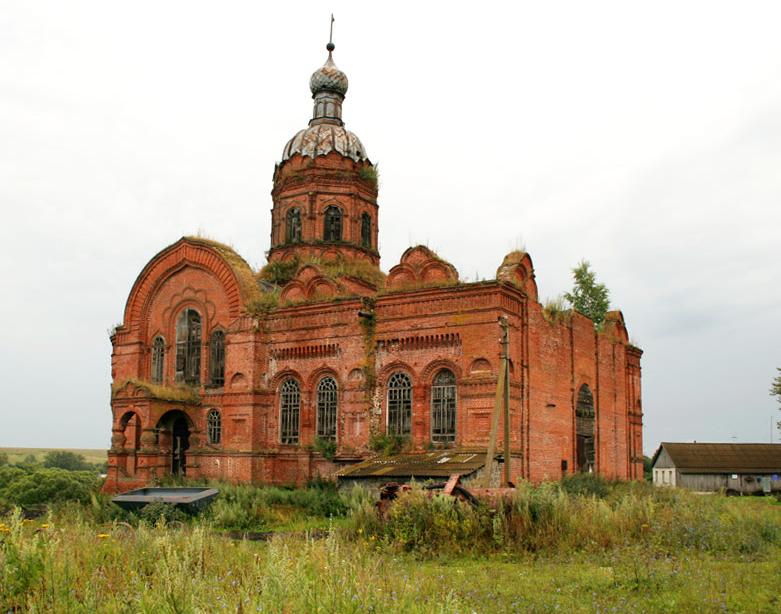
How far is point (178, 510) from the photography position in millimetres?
16844

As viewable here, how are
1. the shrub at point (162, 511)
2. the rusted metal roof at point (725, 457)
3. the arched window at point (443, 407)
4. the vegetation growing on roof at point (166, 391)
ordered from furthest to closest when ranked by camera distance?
the rusted metal roof at point (725, 457)
the vegetation growing on roof at point (166, 391)
the arched window at point (443, 407)
the shrub at point (162, 511)

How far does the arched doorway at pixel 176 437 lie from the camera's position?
83.2ft

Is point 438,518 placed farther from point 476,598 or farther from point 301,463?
point 301,463

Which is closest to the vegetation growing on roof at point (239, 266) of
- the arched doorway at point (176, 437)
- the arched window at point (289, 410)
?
the arched window at point (289, 410)

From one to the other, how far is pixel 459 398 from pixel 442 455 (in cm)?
158

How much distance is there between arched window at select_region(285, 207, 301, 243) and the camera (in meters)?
28.7

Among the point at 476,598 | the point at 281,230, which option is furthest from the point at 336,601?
the point at 281,230

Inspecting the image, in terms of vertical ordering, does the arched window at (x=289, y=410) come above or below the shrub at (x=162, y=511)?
above

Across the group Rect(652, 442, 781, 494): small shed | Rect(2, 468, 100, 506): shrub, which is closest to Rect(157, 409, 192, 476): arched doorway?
Rect(2, 468, 100, 506): shrub

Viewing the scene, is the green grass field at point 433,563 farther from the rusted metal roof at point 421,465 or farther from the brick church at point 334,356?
the brick church at point 334,356

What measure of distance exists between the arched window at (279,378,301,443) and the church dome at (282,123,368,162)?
911 centimetres

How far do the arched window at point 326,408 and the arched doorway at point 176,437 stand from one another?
4.68 meters

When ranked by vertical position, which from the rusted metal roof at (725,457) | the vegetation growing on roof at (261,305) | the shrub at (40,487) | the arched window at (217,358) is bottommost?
the shrub at (40,487)

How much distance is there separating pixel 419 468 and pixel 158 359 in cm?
1266
